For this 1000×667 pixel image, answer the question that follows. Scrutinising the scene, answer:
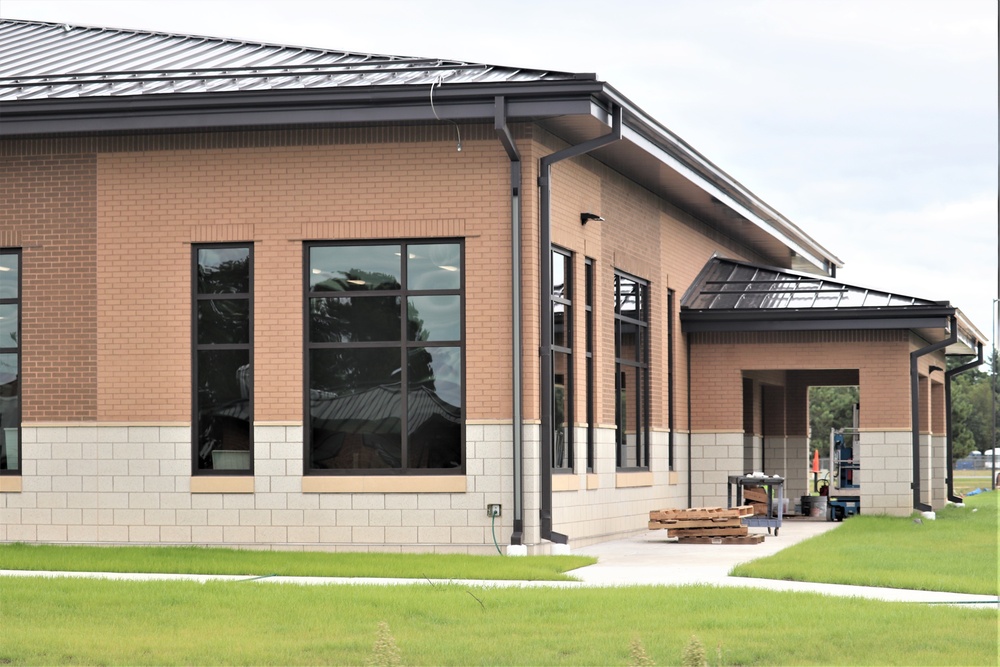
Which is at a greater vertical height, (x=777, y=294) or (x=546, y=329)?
(x=777, y=294)

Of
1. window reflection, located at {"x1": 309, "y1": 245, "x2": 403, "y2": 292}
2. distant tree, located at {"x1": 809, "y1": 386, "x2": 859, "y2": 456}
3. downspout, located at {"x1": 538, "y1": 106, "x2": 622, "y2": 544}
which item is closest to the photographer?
downspout, located at {"x1": 538, "y1": 106, "x2": 622, "y2": 544}

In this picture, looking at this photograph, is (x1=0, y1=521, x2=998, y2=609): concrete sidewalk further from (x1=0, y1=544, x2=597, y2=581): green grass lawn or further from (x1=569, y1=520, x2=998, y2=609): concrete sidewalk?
(x1=0, y1=544, x2=597, y2=581): green grass lawn

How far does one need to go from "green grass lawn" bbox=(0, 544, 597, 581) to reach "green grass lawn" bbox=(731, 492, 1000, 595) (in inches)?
95.9

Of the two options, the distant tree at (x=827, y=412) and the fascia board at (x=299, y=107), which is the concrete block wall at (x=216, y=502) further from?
the distant tree at (x=827, y=412)

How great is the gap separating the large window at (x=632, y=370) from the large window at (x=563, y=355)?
254 cm

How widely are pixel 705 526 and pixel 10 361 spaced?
10108mm

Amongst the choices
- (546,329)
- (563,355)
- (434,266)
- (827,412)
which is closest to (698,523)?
(563,355)

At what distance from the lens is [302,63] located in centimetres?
2036

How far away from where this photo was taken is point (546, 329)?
58.6 feet

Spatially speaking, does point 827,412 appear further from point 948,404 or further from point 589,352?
point 589,352

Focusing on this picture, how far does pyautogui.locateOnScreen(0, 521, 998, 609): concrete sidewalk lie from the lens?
1311 cm

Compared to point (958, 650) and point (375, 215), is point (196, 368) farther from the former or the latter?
point (958, 650)

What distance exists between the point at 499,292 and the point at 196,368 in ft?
13.7

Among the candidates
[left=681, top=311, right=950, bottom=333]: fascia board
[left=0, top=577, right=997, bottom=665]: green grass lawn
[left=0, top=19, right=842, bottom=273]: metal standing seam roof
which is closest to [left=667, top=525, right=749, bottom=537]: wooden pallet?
[left=0, top=19, right=842, bottom=273]: metal standing seam roof
